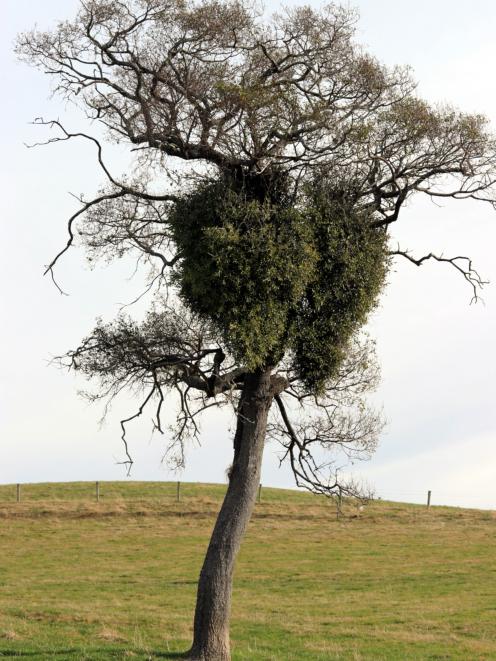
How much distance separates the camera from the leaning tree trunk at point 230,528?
69.6 feet

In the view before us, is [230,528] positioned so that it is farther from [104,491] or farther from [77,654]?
[104,491]

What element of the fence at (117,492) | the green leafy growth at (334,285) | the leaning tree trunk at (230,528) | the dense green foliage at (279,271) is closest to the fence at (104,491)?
the fence at (117,492)

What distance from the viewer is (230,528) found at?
2152cm

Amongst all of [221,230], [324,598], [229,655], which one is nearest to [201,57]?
[221,230]

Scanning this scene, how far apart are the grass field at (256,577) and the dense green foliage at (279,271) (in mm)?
7841

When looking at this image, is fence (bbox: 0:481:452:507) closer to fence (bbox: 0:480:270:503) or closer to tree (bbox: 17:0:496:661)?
fence (bbox: 0:480:270:503)

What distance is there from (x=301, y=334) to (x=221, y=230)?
3283mm

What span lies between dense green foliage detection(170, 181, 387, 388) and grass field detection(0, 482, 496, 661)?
7841 millimetres

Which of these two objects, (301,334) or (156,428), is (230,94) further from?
(156,428)

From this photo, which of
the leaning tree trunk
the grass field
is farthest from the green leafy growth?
the grass field

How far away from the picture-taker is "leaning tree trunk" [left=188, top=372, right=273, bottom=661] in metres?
21.2

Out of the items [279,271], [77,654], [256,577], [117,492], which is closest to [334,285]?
[279,271]

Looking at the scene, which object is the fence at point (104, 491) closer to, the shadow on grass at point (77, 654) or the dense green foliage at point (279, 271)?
the shadow on grass at point (77, 654)

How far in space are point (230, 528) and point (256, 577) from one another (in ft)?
67.1
